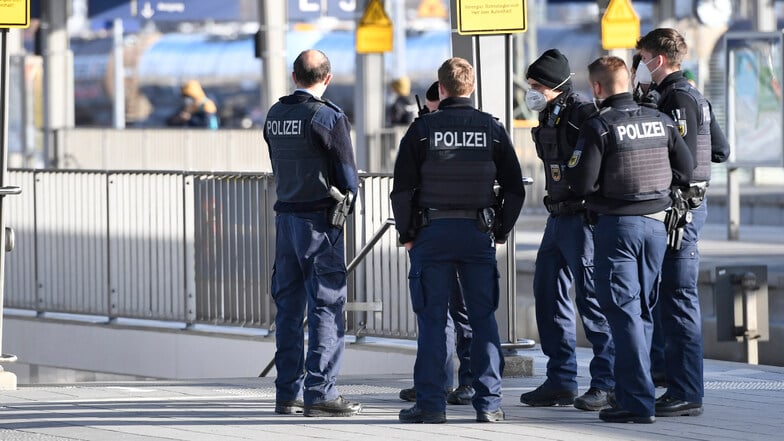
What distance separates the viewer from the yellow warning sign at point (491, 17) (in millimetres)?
10172

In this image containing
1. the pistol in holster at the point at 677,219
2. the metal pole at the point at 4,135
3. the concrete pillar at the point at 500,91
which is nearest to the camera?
the pistol in holster at the point at 677,219

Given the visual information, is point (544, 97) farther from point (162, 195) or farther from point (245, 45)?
point (245, 45)

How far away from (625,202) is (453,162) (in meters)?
0.85

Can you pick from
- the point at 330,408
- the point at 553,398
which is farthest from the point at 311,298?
the point at 553,398

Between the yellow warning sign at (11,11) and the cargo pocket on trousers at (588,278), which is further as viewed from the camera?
the yellow warning sign at (11,11)

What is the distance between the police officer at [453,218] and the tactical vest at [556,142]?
51 cm

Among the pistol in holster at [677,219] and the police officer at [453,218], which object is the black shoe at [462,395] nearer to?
the police officer at [453,218]

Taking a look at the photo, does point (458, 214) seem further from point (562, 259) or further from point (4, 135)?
point (4, 135)

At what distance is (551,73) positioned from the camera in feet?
28.9

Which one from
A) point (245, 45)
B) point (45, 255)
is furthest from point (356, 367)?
point (245, 45)

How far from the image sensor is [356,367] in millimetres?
12547

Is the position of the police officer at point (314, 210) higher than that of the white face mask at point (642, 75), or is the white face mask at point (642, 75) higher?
the white face mask at point (642, 75)

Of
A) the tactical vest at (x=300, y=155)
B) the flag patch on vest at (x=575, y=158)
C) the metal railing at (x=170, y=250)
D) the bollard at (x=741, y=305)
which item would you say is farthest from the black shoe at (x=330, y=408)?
the bollard at (x=741, y=305)

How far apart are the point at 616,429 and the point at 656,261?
0.84m
